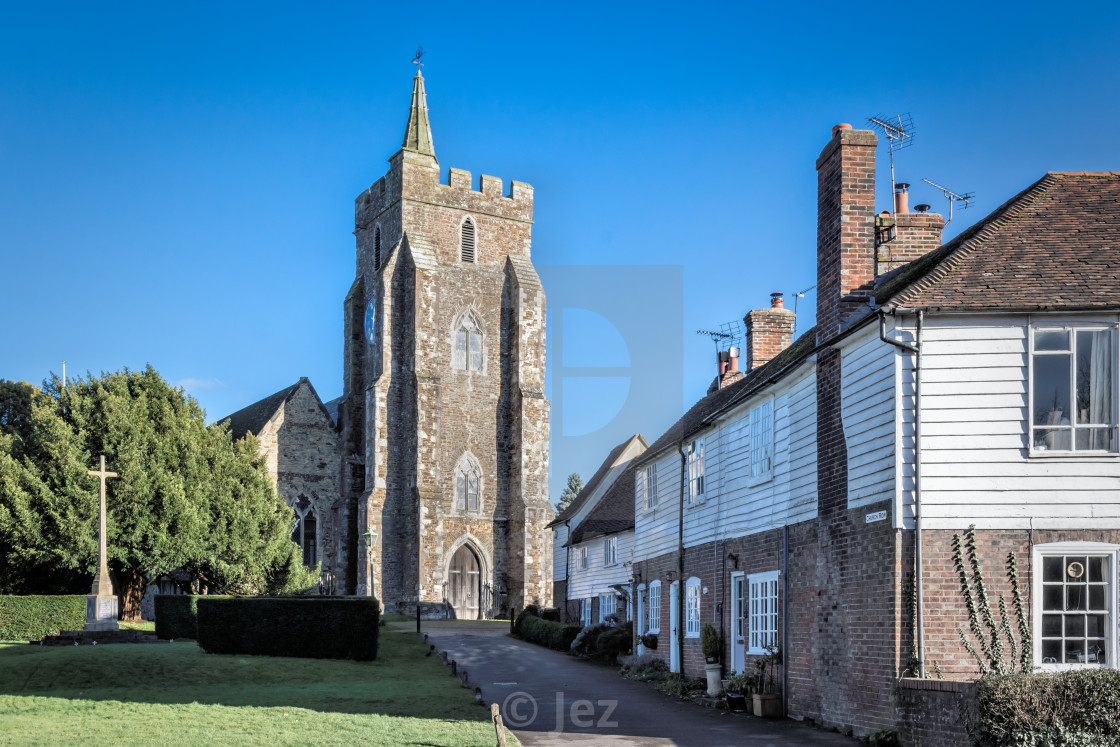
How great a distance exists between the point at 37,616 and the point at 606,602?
59.8 ft

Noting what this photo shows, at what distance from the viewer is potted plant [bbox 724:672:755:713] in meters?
17.9

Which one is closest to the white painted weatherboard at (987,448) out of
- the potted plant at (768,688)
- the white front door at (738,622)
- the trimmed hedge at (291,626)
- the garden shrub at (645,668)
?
the potted plant at (768,688)

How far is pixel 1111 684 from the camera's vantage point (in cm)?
1138

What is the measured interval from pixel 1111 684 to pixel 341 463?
4327cm

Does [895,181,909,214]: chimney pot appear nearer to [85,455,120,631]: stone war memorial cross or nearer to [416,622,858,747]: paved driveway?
[416,622,858,747]: paved driveway

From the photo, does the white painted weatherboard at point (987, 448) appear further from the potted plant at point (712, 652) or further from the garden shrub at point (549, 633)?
the garden shrub at point (549, 633)

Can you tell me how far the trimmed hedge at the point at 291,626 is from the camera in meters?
25.7

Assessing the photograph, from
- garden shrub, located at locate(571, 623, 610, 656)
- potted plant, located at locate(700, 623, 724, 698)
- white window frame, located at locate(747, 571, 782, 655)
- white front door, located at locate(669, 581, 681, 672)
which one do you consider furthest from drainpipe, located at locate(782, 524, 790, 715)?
garden shrub, located at locate(571, 623, 610, 656)

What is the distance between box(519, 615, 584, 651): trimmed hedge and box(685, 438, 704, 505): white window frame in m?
10.9

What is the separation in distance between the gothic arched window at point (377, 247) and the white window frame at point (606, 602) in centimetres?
2127

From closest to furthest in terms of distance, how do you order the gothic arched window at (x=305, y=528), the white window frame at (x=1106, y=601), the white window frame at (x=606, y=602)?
the white window frame at (x=1106, y=601) < the white window frame at (x=606, y=602) < the gothic arched window at (x=305, y=528)

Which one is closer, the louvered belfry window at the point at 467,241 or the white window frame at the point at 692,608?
the white window frame at the point at 692,608

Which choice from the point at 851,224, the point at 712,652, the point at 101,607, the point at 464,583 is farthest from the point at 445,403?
the point at 851,224

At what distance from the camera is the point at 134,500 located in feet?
121
